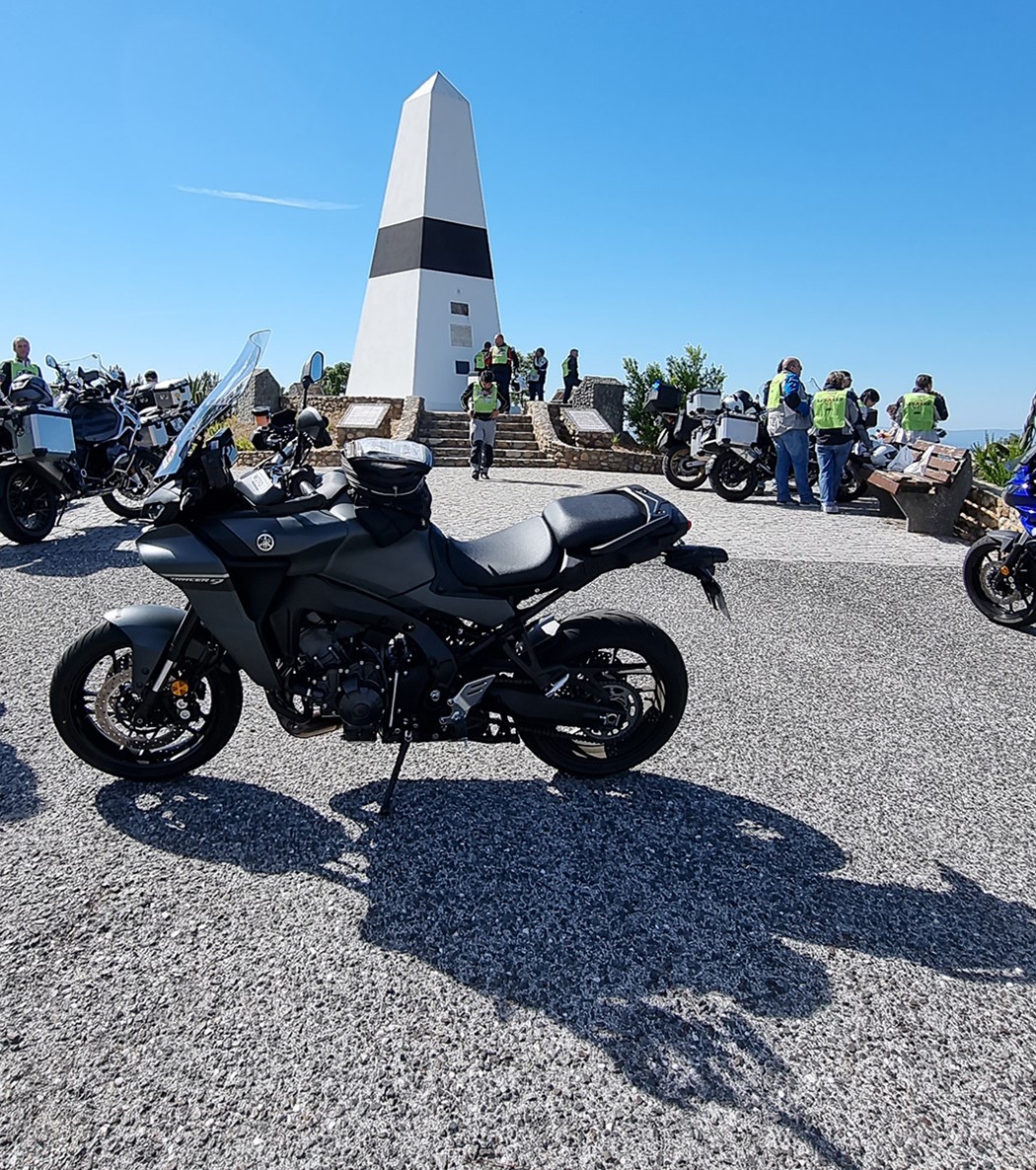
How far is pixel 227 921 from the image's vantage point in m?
2.40

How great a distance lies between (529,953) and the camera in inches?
90.5

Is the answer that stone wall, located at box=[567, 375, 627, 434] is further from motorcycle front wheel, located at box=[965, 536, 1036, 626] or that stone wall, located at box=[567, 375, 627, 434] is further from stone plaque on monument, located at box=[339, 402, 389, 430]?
motorcycle front wheel, located at box=[965, 536, 1036, 626]

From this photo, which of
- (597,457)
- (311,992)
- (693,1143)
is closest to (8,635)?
(311,992)

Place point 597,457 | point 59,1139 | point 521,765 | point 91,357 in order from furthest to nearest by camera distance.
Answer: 1. point 597,457
2. point 91,357
3. point 521,765
4. point 59,1139

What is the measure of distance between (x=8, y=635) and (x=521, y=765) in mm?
3402

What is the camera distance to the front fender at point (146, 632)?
2.89m

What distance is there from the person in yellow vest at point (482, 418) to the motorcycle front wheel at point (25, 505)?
6.81m

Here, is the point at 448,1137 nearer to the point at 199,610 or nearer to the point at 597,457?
the point at 199,610

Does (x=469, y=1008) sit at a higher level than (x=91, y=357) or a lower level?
lower

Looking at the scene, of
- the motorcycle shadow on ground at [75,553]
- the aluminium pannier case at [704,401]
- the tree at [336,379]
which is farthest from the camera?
the tree at [336,379]

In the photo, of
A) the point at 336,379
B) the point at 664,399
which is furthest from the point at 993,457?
the point at 336,379

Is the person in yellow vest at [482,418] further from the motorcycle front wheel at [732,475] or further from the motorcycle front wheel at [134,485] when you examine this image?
the motorcycle front wheel at [134,485]

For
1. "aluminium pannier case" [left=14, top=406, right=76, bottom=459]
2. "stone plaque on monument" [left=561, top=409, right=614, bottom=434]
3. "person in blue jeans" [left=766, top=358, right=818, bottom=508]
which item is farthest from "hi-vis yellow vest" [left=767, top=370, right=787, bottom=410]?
"aluminium pannier case" [left=14, top=406, right=76, bottom=459]

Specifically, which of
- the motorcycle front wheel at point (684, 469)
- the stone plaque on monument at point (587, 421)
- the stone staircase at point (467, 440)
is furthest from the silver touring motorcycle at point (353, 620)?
the stone plaque on monument at point (587, 421)
